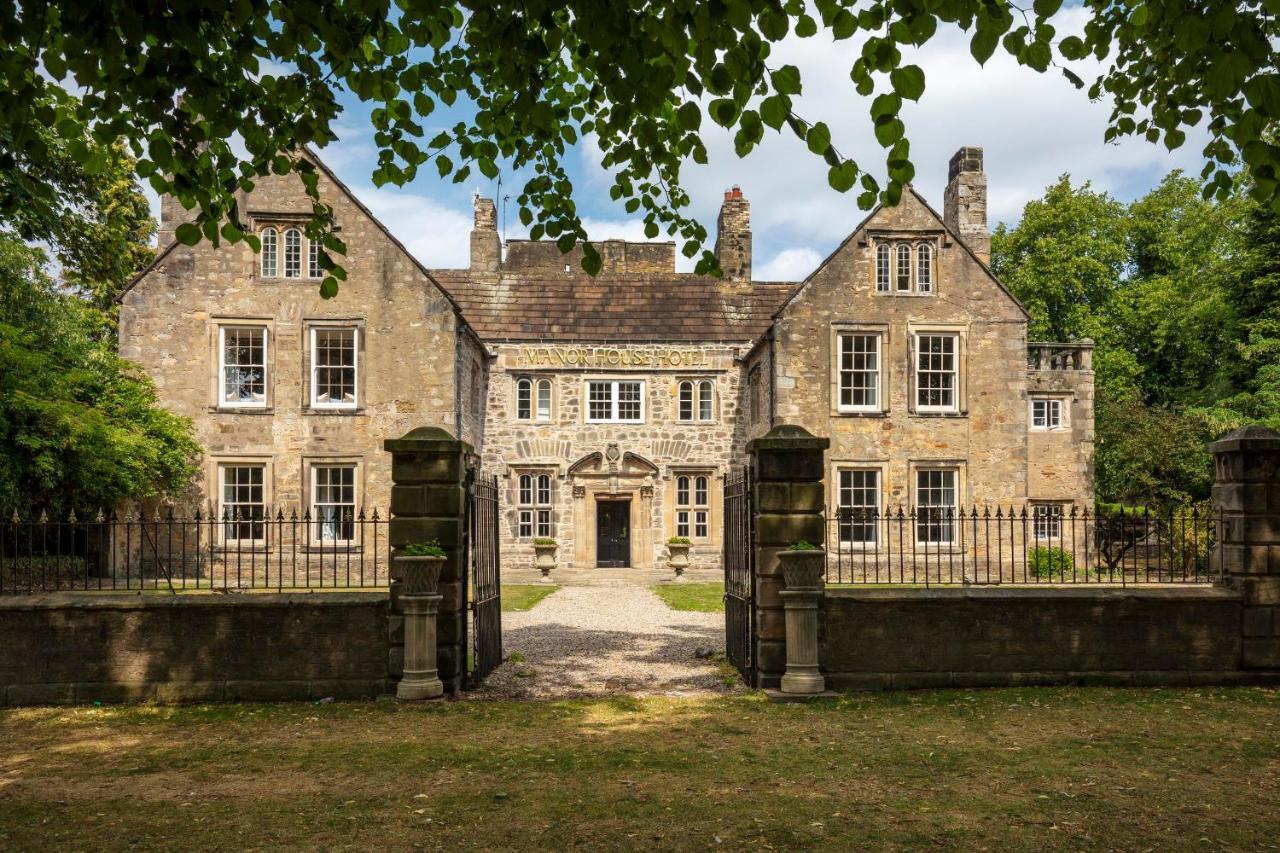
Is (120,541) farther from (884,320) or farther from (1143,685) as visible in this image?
(1143,685)

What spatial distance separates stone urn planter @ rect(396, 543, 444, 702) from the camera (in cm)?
854

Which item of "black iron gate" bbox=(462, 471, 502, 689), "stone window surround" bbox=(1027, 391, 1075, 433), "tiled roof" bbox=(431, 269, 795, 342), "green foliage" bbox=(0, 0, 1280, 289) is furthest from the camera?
"stone window surround" bbox=(1027, 391, 1075, 433)

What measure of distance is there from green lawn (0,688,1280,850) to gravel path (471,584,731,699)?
0.87 metres

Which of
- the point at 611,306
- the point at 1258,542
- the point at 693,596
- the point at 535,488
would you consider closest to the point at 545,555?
the point at 535,488

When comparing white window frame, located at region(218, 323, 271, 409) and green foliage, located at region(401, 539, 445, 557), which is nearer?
green foliage, located at region(401, 539, 445, 557)

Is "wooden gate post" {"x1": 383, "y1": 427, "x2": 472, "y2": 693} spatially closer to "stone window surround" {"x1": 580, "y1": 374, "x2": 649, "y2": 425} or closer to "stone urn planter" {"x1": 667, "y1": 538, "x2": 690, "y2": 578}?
"stone urn planter" {"x1": 667, "y1": 538, "x2": 690, "y2": 578}

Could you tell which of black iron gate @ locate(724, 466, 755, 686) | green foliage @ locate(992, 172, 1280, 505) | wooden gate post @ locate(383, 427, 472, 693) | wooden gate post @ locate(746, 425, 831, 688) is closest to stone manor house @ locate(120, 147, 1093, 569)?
green foliage @ locate(992, 172, 1280, 505)

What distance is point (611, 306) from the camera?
2712 centimetres

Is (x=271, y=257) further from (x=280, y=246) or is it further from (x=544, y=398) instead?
(x=544, y=398)

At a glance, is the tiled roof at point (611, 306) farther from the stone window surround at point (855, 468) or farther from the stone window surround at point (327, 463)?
the stone window surround at point (327, 463)

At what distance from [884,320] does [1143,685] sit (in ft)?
49.0

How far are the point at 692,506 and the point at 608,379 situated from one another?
4280mm

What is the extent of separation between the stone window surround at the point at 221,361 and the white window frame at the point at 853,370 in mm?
13547

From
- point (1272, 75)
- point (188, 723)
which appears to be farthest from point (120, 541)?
point (1272, 75)
